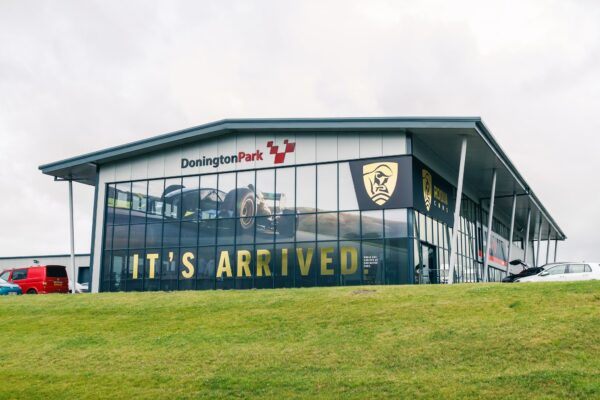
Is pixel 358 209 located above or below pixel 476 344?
above

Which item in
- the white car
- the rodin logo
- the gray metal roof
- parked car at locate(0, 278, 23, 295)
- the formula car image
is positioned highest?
the gray metal roof

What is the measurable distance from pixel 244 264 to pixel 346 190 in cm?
567

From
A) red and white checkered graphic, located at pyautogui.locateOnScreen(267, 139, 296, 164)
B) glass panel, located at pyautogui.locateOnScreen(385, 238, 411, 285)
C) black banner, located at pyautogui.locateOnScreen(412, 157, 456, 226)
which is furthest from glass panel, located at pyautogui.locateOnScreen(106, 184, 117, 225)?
black banner, located at pyautogui.locateOnScreen(412, 157, 456, 226)

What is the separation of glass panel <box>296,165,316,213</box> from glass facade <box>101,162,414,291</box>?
4 centimetres

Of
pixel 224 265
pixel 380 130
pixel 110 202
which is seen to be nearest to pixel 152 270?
pixel 224 265

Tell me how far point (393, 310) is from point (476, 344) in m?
3.60

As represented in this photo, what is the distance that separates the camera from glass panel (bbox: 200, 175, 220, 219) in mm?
29688

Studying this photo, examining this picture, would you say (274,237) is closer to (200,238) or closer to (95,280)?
(200,238)

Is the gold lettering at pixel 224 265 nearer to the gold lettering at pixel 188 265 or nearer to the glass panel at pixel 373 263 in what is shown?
the gold lettering at pixel 188 265

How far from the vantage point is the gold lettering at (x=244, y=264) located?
28.2 metres

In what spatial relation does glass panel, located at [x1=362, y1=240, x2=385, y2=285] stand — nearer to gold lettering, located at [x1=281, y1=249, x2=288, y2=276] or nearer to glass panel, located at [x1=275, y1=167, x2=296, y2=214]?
gold lettering, located at [x1=281, y1=249, x2=288, y2=276]

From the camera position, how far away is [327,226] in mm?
26984

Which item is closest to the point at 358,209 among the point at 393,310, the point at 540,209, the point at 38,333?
the point at 393,310

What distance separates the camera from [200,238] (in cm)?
2959
